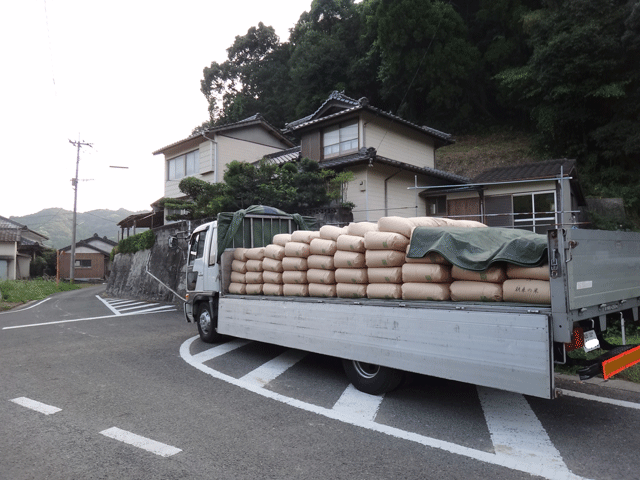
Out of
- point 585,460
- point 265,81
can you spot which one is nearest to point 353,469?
point 585,460

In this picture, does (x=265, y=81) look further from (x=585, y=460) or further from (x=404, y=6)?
(x=585, y=460)

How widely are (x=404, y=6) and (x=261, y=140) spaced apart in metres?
11.6

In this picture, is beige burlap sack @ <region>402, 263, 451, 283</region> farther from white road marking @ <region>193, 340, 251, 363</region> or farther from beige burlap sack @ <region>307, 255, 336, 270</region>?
white road marking @ <region>193, 340, 251, 363</region>

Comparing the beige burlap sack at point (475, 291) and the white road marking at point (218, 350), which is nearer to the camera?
the beige burlap sack at point (475, 291)

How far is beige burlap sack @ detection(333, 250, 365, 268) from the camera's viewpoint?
5145 millimetres

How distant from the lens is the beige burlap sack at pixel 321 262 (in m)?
5.50

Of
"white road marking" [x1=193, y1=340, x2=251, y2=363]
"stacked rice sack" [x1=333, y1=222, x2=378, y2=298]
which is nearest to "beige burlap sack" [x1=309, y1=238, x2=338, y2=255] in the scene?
"stacked rice sack" [x1=333, y1=222, x2=378, y2=298]

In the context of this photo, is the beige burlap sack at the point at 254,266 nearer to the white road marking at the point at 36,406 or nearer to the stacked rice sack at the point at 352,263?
the stacked rice sack at the point at 352,263

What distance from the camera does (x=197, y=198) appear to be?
17422mm

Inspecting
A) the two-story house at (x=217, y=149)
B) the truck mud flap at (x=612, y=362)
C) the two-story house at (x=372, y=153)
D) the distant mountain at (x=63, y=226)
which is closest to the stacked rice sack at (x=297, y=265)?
the truck mud flap at (x=612, y=362)

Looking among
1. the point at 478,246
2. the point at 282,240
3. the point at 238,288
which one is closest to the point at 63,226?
the point at 238,288

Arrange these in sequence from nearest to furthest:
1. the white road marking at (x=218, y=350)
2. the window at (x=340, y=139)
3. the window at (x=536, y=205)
Result: the white road marking at (x=218, y=350), the window at (x=536, y=205), the window at (x=340, y=139)

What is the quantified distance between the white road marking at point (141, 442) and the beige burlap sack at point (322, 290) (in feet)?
8.33

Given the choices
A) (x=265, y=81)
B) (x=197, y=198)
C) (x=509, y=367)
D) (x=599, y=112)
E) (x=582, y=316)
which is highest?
(x=265, y=81)
